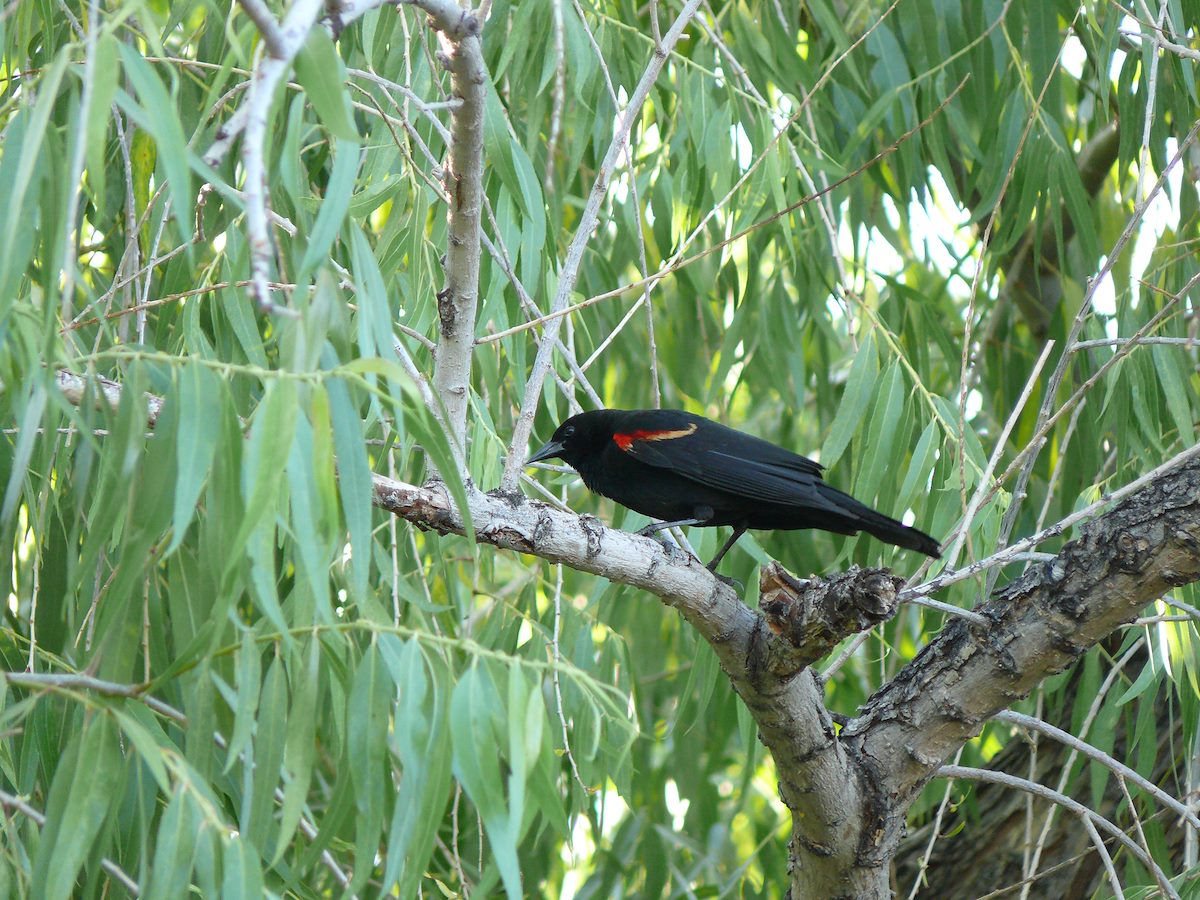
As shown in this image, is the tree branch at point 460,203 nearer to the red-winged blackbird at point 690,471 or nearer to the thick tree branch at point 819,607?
the thick tree branch at point 819,607

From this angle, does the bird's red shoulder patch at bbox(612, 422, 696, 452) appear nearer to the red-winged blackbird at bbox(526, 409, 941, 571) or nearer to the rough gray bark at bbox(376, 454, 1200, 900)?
the red-winged blackbird at bbox(526, 409, 941, 571)

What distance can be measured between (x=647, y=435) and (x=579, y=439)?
0.70 ft

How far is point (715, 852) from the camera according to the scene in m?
5.08

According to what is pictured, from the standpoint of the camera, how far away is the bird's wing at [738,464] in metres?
3.44

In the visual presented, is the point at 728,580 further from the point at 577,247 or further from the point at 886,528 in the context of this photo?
the point at 577,247

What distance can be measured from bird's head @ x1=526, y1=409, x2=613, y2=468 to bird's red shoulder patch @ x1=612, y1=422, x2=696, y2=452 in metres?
0.05

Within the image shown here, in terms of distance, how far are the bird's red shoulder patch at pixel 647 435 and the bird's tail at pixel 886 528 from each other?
0.72 m

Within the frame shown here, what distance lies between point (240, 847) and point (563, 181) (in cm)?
264

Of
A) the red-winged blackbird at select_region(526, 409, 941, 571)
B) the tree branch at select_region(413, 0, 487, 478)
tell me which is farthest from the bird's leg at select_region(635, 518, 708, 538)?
the tree branch at select_region(413, 0, 487, 478)

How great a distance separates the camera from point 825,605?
87.9 inches

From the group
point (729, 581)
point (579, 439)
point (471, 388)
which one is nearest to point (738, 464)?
point (579, 439)

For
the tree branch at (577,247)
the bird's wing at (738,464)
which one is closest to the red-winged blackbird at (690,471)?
the bird's wing at (738,464)

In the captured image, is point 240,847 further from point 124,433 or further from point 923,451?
point 923,451

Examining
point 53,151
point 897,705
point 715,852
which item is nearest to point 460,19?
point 53,151
